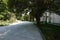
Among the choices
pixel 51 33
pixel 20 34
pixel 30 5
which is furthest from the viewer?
pixel 30 5

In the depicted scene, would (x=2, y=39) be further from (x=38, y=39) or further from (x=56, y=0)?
(x=56, y=0)

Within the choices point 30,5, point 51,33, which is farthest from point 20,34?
point 30,5

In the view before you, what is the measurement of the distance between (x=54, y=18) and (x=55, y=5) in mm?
7120

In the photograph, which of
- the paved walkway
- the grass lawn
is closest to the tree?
the grass lawn

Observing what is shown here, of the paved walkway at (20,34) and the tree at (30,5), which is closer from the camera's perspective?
the paved walkway at (20,34)

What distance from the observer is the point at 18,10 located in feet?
64.3

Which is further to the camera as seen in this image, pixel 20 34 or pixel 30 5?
pixel 30 5

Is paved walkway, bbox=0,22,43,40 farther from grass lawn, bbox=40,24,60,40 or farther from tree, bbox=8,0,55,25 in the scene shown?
tree, bbox=8,0,55,25

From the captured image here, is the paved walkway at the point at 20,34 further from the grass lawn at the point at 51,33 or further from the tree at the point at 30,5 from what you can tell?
the tree at the point at 30,5

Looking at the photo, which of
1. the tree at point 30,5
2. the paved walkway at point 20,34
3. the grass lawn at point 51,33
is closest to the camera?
the grass lawn at point 51,33

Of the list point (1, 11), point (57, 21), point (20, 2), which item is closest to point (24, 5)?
point (20, 2)

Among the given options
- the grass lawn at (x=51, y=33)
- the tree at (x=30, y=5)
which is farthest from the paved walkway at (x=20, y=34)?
the tree at (x=30, y=5)

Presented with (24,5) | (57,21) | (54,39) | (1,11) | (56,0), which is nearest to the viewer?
(54,39)

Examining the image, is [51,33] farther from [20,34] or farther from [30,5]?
[30,5]
